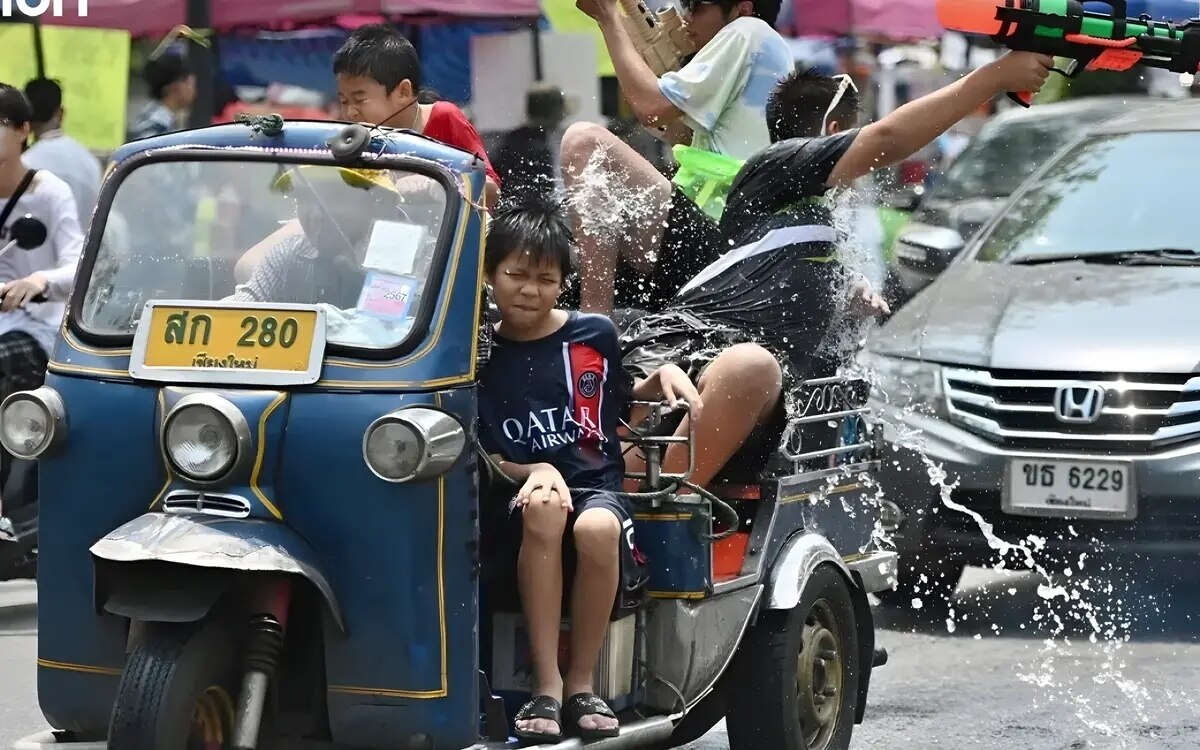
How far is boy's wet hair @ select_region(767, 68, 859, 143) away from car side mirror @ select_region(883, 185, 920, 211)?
305 cm

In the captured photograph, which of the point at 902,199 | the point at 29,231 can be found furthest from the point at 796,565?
the point at 902,199

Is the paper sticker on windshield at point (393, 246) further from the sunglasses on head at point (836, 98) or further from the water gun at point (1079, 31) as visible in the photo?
the sunglasses on head at point (836, 98)

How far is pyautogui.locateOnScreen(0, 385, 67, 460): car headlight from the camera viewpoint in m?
4.84

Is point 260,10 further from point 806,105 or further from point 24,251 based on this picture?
point 806,105

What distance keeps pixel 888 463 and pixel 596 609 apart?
3718 mm

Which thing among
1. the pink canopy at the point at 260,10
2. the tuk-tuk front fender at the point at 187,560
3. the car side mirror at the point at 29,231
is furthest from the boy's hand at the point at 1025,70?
the pink canopy at the point at 260,10

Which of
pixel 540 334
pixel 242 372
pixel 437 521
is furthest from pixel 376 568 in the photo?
pixel 540 334

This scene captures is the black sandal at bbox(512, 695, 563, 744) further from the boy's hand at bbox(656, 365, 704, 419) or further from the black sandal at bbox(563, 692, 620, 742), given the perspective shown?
the boy's hand at bbox(656, 365, 704, 419)

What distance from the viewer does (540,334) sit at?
5.37 metres

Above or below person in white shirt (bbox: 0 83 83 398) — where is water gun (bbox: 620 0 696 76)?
above

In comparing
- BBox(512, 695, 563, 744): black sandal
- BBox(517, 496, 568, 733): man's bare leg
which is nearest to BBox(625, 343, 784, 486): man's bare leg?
BBox(517, 496, 568, 733): man's bare leg

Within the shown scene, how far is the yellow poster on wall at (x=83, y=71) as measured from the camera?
13.6 meters

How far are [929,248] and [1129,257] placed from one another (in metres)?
1.28

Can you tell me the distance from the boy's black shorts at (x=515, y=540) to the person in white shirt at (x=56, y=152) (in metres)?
5.77
